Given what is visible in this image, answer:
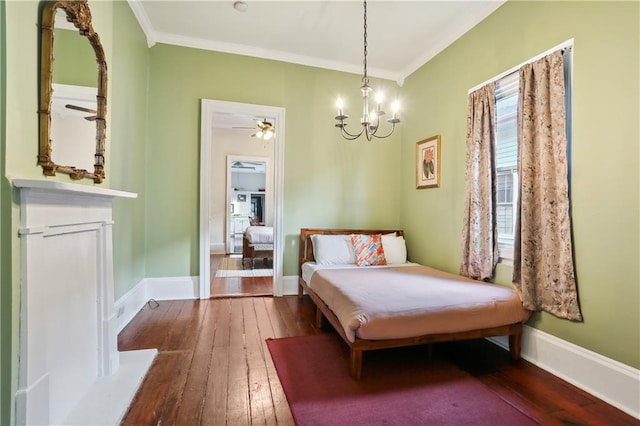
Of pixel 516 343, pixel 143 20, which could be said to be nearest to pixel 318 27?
pixel 143 20

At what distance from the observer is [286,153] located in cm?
371

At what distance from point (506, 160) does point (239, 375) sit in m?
2.69

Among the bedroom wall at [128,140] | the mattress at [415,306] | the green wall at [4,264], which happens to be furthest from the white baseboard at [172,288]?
the green wall at [4,264]

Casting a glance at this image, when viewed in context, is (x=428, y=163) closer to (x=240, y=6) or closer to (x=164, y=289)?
(x=240, y=6)

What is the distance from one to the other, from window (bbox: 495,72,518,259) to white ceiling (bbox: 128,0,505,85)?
777 millimetres

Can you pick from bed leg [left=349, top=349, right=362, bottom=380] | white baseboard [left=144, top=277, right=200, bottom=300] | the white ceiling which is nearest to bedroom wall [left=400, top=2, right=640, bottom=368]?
the white ceiling

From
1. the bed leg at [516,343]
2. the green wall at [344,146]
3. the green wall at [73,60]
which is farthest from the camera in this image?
the bed leg at [516,343]

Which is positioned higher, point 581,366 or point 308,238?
point 308,238

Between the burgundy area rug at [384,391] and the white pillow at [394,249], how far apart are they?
1301 mm

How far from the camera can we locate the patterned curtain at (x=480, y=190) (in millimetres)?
2525

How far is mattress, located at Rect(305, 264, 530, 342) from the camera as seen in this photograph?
71.7 inches

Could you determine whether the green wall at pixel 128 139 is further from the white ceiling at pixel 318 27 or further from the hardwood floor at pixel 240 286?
the hardwood floor at pixel 240 286

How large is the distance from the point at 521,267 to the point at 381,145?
2381mm

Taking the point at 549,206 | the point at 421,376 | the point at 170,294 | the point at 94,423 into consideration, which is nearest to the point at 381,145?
the point at 549,206
